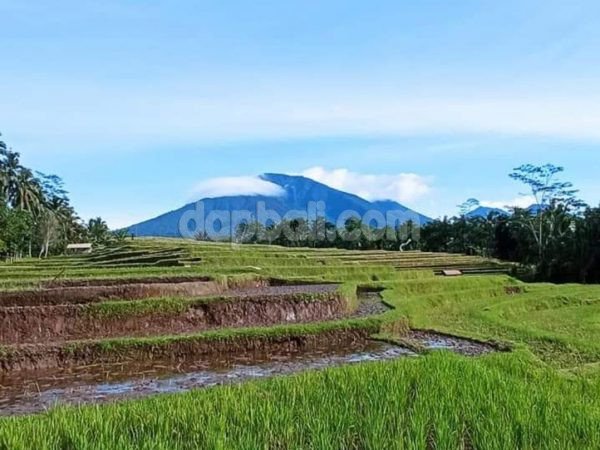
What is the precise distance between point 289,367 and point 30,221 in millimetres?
39363

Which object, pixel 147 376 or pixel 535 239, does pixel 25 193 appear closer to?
pixel 535 239

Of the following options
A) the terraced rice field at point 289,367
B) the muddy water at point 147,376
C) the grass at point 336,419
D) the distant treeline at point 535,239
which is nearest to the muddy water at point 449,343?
the terraced rice field at point 289,367

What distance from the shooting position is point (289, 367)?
24.4ft

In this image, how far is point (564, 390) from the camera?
5.54 m

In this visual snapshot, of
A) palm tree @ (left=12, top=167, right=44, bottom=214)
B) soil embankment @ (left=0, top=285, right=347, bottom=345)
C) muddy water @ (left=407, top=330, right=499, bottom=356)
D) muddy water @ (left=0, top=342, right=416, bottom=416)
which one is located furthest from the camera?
palm tree @ (left=12, top=167, right=44, bottom=214)

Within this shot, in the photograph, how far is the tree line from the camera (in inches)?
1428

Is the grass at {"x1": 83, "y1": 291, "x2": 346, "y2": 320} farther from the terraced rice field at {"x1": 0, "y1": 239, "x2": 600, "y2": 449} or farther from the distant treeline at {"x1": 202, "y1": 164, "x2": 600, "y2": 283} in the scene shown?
the distant treeline at {"x1": 202, "y1": 164, "x2": 600, "y2": 283}

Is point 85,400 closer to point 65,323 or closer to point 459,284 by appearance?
point 65,323

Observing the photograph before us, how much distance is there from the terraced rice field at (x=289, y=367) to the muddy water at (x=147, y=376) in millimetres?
26

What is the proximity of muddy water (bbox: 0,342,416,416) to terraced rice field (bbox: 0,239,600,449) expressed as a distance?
0.08ft

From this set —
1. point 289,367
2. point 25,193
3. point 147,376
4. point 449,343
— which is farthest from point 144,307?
point 25,193

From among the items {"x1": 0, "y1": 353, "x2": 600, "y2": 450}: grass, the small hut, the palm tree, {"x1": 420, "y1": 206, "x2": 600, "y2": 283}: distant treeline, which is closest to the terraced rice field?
{"x1": 0, "y1": 353, "x2": 600, "y2": 450}: grass

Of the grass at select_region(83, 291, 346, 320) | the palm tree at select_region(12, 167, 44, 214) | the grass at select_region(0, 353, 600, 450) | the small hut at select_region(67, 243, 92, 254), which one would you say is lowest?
the grass at select_region(0, 353, 600, 450)

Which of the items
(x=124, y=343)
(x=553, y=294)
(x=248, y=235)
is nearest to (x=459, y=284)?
(x=553, y=294)
